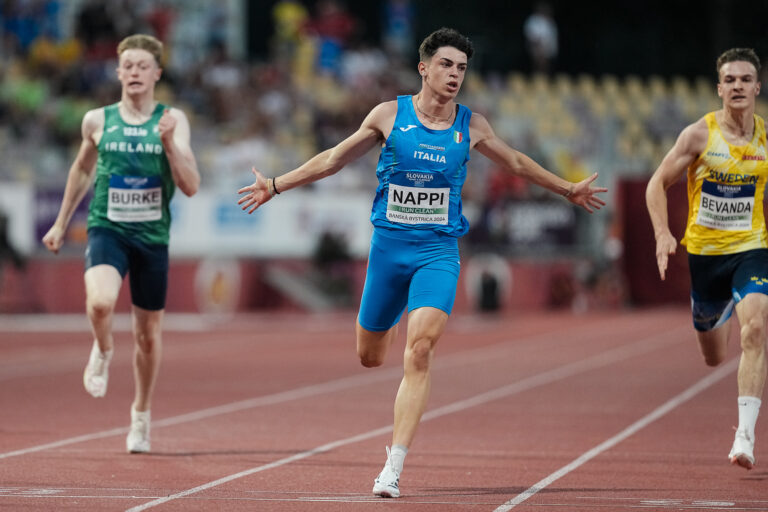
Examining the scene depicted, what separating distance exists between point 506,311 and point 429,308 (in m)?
20.2

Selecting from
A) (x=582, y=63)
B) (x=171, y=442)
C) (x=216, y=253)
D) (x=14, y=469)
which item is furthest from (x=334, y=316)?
(x=14, y=469)

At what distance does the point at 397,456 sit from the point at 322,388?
23.1ft

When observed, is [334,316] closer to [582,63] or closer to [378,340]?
[582,63]

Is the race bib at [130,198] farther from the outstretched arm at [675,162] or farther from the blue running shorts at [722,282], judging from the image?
the blue running shorts at [722,282]

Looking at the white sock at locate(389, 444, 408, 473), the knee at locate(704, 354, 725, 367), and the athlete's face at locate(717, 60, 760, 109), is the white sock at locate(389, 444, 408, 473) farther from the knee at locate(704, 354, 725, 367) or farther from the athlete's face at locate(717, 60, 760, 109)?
the athlete's face at locate(717, 60, 760, 109)

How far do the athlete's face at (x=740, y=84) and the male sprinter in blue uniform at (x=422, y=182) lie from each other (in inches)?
52.7

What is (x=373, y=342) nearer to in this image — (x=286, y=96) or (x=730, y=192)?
(x=730, y=192)

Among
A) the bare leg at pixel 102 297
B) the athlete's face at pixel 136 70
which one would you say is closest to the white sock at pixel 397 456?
the bare leg at pixel 102 297

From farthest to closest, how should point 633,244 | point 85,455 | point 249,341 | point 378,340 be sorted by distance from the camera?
point 633,244 → point 249,341 → point 85,455 → point 378,340

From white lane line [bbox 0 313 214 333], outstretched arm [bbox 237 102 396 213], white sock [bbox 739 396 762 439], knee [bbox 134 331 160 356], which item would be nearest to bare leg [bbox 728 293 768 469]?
white sock [bbox 739 396 762 439]

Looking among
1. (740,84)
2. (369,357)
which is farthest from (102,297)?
(740,84)

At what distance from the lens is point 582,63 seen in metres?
32.6

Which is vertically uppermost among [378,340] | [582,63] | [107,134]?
[582,63]

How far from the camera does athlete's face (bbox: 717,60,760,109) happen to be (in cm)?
798
